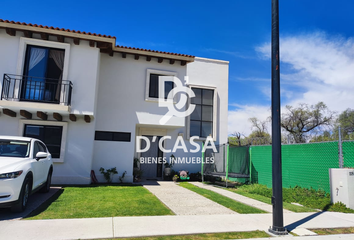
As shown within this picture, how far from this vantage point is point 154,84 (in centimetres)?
1248

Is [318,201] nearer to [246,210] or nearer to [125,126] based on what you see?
[246,210]

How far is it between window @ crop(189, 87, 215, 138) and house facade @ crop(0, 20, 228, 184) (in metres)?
0.06

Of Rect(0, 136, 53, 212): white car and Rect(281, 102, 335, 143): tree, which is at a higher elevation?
Rect(281, 102, 335, 143): tree

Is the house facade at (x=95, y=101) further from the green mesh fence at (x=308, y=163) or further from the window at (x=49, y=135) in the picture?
the green mesh fence at (x=308, y=163)

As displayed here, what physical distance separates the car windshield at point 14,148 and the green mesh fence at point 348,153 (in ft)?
28.8

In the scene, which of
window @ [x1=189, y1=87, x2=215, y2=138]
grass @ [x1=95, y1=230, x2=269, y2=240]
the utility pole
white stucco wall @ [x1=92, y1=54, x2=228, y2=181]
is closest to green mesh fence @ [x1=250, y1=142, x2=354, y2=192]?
the utility pole

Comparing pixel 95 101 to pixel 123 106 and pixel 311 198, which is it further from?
pixel 311 198

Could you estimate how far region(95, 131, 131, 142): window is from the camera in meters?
11.5

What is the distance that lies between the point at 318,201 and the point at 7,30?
12.5m

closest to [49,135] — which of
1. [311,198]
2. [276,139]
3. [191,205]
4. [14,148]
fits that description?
[14,148]

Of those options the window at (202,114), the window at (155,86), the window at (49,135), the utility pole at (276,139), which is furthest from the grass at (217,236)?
the window at (202,114)

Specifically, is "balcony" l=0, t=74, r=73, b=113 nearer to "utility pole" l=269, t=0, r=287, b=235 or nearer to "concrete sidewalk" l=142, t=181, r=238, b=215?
"concrete sidewalk" l=142, t=181, r=238, b=215

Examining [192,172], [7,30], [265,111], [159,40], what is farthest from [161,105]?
[265,111]

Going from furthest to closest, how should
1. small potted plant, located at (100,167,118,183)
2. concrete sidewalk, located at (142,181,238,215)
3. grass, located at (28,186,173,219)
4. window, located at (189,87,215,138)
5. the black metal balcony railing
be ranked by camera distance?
1. window, located at (189,87,215,138)
2. small potted plant, located at (100,167,118,183)
3. the black metal balcony railing
4. concrete sidewalk, located at (142,181,238,215)
5. grass, located at (28,186,173,219)
